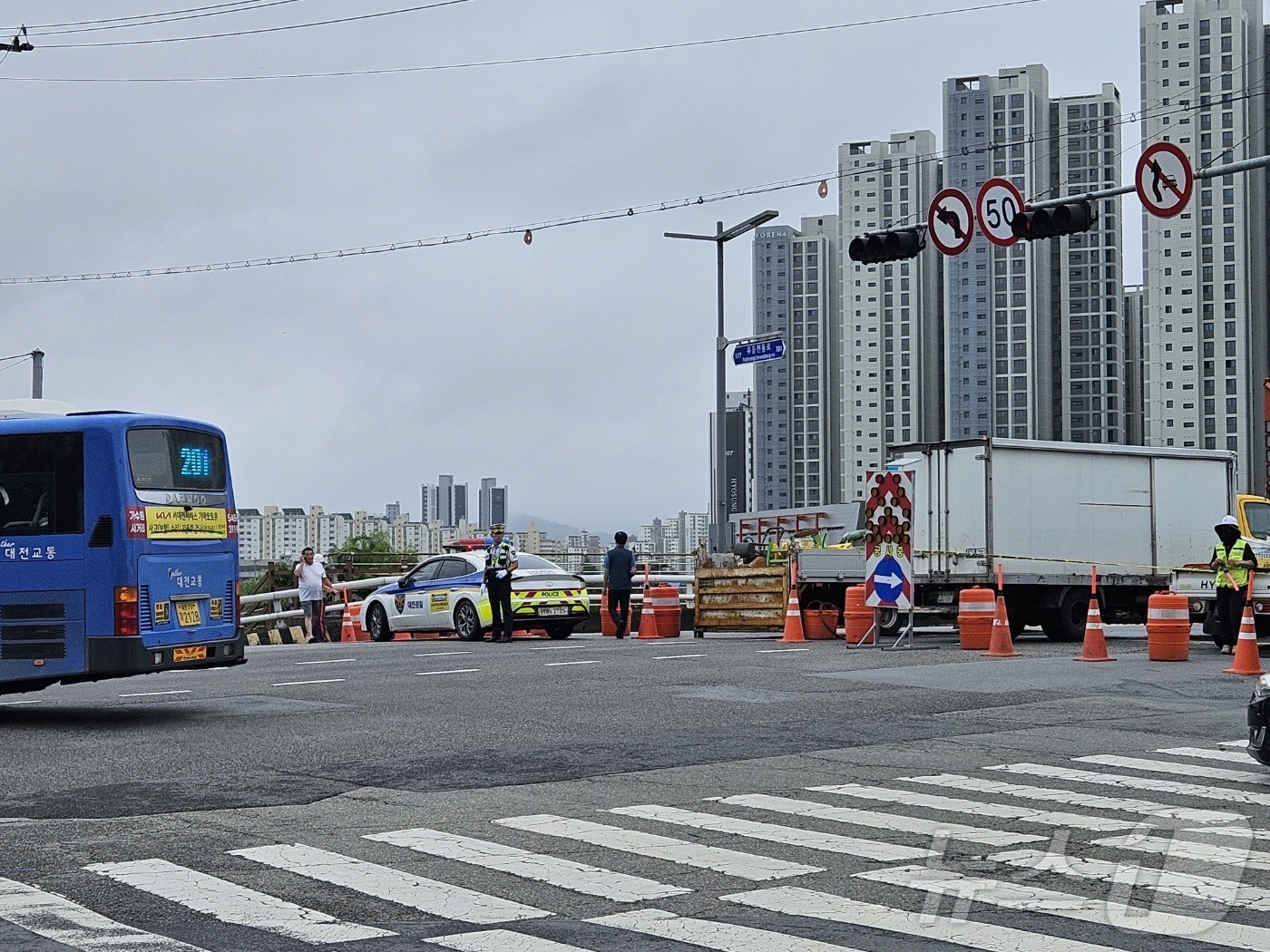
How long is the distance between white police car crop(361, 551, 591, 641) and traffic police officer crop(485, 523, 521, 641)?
65 cm

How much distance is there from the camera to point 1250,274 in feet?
224

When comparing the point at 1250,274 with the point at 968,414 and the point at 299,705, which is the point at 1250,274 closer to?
the point at 968,414

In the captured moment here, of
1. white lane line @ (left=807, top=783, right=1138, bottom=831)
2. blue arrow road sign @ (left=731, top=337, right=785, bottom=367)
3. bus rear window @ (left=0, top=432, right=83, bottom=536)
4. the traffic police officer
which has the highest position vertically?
blue arrow road sign @ (left=731, top=337, right=785, bottom=367)

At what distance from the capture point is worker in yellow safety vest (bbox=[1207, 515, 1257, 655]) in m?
18.6

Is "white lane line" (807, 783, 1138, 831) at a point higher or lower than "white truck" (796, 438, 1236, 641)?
lower

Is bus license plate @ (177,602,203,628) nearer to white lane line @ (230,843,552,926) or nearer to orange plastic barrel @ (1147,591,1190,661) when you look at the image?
white lane line @ (230,843,552,926)

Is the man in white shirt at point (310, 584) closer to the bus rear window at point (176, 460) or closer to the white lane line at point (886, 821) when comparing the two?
the bus rear window at point (176, 460)

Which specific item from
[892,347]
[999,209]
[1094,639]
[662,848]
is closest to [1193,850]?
[662,848]

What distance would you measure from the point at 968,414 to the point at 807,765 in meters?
67.4

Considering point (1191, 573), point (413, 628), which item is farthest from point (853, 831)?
point (413, 628)

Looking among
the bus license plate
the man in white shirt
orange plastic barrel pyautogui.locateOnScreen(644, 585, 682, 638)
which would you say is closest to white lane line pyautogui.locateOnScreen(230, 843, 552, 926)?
the bus license plate

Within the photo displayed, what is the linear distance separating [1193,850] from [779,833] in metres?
1.96

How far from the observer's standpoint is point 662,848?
7461mm

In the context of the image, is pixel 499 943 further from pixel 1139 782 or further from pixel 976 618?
pixel 976 618
